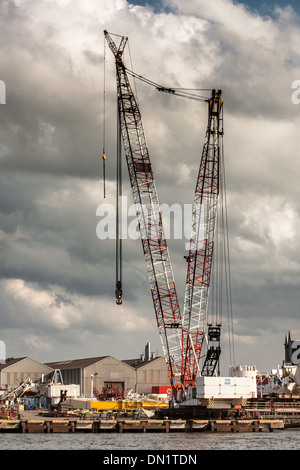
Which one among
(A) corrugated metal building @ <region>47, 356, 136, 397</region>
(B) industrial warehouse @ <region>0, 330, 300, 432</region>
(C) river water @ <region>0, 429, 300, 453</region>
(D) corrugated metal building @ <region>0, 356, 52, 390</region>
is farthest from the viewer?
(D) corrugated metal building @ <region>0, 356, 52, 390</region>

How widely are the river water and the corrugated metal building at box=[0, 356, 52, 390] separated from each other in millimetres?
86545

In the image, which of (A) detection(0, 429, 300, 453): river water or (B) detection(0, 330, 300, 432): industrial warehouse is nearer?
(A) detection(0, 429, 300, 453): river water

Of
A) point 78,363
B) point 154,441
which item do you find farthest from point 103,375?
point 154,441

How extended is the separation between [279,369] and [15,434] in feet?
212

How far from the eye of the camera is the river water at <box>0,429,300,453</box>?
7781 cm

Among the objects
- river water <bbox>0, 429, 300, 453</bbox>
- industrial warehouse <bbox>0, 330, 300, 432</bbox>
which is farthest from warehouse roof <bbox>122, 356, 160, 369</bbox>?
river water <bbox>0, 429, 300, 453</bbox>

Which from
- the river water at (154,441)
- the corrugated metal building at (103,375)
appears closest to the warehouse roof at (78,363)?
the corrugated metal building at (103,375)

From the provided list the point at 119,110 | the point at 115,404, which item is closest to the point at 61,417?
the point at 115,404

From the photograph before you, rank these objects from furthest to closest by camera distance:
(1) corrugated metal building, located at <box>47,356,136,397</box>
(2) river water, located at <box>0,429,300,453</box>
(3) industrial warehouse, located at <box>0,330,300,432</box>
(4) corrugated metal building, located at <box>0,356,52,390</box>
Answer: (4) corrugated metal building, located at <box>0,356,52,390</box>, (1) corrugated metal building, located at <box>47,356,136,397</box>, (3) industrial warehouse, located at <box>0,330,300,432</box>, (2) river water, located at <box>0,429,300,453</box>

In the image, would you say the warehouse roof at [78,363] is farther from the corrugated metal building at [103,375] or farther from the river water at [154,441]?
the river water at [154,441]

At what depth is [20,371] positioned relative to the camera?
181000 mm

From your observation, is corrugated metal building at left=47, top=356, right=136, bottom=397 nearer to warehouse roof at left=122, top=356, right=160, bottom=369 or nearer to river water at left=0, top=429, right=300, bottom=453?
warehouse roof at left=122, top=356, right=160, bottom=369

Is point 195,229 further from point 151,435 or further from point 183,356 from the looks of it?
point 151,435

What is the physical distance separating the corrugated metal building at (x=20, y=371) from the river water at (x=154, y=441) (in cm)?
8655
